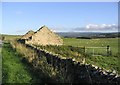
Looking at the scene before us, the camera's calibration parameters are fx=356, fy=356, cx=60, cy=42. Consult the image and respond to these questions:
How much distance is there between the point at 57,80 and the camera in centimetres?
1304

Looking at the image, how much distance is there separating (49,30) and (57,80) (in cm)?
5193

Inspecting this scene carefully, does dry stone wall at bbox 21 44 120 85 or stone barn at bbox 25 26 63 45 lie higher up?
stone barn at bbox 25 26 63 45

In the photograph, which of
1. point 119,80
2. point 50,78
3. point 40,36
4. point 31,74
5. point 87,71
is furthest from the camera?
point 40,36

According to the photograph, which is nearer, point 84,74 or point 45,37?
point 84,74

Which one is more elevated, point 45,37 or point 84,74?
point 45,37

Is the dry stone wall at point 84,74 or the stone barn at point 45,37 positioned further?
the stone barn at point 45,37

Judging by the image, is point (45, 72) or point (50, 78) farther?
point (45, 72)

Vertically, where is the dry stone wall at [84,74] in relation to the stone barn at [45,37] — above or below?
below

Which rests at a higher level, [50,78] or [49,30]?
[49,30]

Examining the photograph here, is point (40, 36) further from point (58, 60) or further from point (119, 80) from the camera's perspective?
point (119, 80)

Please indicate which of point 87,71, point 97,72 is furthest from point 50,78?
point 97,72

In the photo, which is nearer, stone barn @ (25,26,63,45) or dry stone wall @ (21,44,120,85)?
dry stone wall @ (21,44,120,85)

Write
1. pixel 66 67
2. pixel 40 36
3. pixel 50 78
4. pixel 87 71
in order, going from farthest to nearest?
pixel 40 36, pixel 66 67, pixel 50 78, pixel 87 71

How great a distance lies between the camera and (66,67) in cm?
1505
